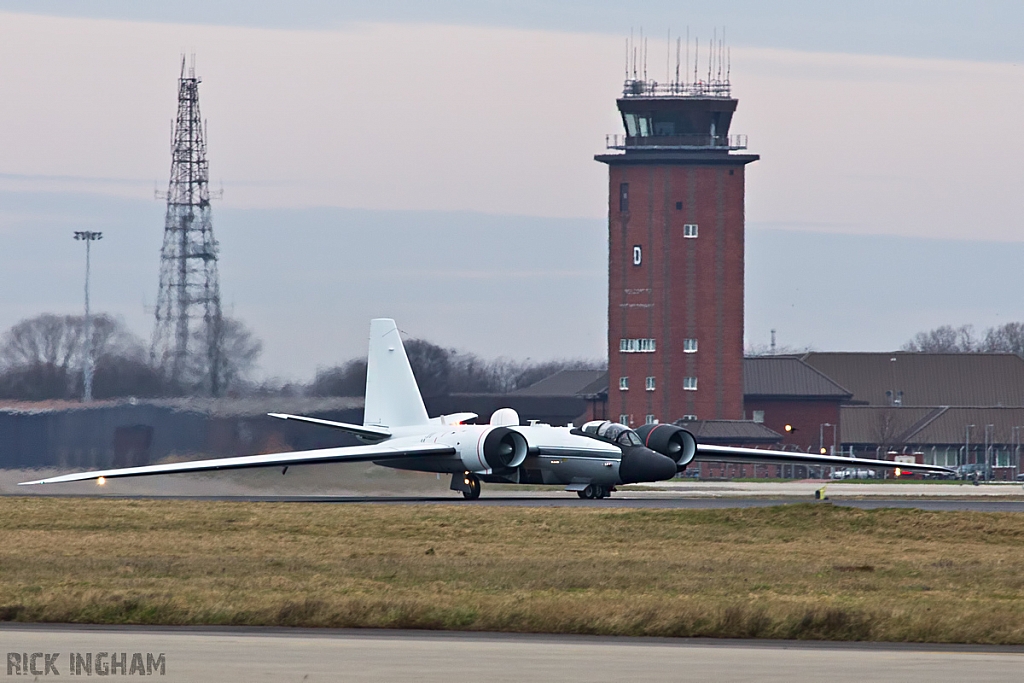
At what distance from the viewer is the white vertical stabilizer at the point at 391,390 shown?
46.3 m

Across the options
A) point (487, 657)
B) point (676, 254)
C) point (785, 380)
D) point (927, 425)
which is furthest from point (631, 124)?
point (487, 657)

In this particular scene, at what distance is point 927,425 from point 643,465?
90.2m

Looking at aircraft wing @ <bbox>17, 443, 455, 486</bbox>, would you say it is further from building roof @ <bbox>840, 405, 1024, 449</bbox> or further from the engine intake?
building roof @ <bbox>840, 405, 1024, 449</bbox>

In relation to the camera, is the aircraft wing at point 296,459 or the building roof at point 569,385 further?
the building roof at point 569,385

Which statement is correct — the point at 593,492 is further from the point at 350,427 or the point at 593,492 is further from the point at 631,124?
the point at 631,124

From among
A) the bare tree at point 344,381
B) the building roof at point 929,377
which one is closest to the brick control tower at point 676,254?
the building roof at point 929,377

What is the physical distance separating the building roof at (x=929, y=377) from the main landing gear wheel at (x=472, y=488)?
102676 millimetres

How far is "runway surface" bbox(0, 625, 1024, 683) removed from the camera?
1366 cm

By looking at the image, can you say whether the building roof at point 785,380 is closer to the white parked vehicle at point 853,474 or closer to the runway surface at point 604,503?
the white parked vehicle at point 853,474

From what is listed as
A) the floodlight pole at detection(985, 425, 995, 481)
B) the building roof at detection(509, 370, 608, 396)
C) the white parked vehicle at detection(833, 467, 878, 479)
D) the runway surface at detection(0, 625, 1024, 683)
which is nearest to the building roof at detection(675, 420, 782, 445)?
the white parked vehicle at detection(833, 467, 878, 479)

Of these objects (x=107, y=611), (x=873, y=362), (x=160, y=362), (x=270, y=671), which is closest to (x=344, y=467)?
(x=160, y=362)

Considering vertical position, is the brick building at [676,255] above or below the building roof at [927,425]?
above

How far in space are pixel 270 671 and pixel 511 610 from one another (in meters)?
4.90

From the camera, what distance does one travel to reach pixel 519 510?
114 feet
